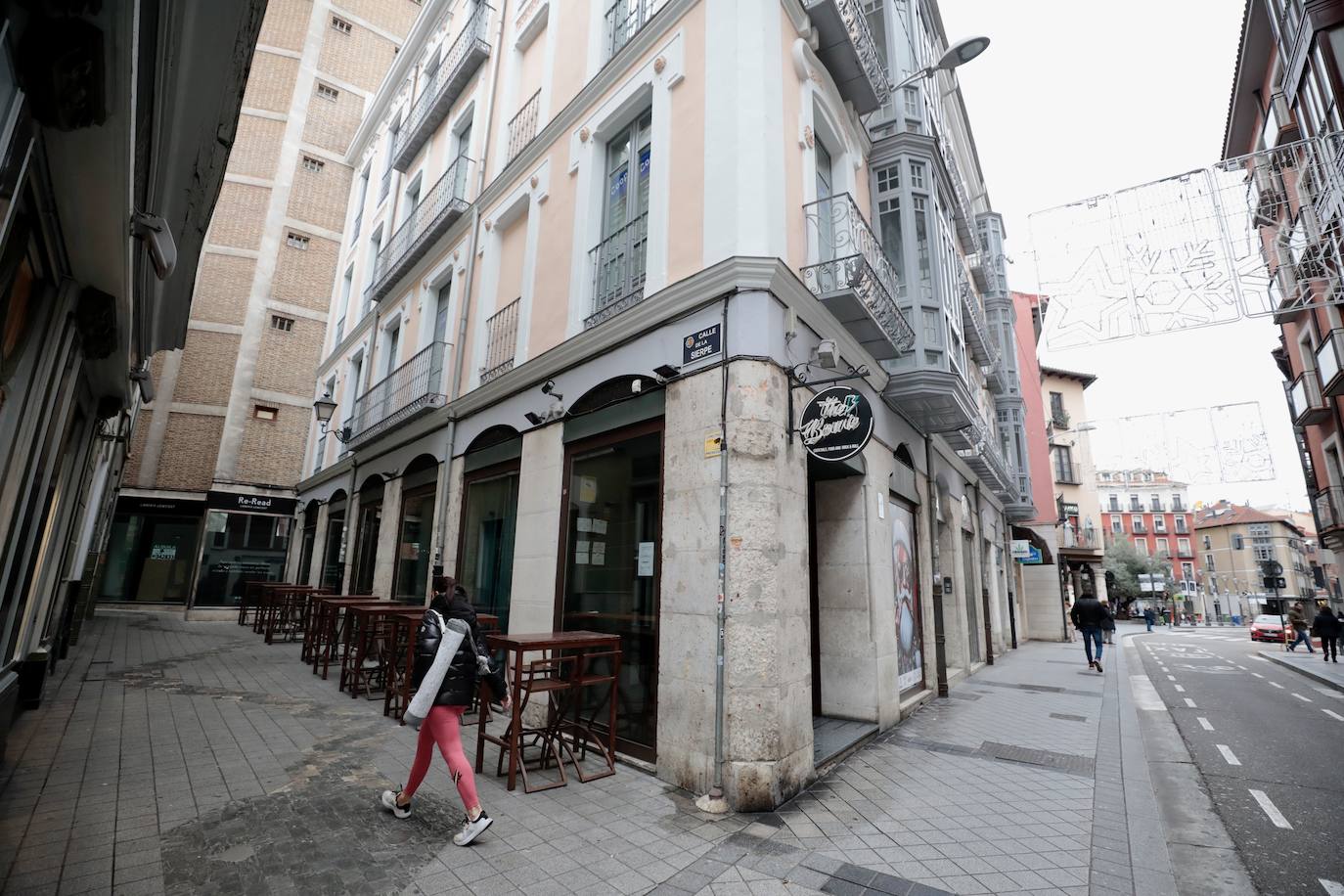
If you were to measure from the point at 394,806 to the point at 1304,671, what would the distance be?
21.0 m

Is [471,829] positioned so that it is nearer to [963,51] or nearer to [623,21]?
[963,51]

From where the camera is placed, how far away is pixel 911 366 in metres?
8.17

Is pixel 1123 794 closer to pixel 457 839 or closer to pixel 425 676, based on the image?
pixel 457 839

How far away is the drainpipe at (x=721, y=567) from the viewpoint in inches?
189

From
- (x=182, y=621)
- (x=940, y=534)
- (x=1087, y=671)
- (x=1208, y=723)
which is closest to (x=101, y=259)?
(x=940, y=534)

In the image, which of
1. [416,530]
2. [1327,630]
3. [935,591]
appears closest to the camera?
[935,591]

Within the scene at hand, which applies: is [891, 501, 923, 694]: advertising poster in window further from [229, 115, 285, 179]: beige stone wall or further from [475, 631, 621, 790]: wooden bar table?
[229, 115, 285, 179]: beige stone wall

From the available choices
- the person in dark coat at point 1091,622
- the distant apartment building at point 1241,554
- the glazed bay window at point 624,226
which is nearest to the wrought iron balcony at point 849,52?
the glazed bay window at point 624,226

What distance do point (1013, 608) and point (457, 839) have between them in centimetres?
2122

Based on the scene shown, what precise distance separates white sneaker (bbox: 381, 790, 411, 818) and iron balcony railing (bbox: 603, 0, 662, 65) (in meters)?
8.62

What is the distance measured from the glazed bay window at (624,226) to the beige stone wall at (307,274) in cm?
1798

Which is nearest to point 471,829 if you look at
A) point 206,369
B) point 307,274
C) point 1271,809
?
point 1271,809

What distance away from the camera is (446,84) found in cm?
1277

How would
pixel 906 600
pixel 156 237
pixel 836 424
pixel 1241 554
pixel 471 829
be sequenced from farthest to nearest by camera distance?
pixel 1241 554
pixel 906 600
pixel 836 424
pixel 471 829
pixel 156 237
